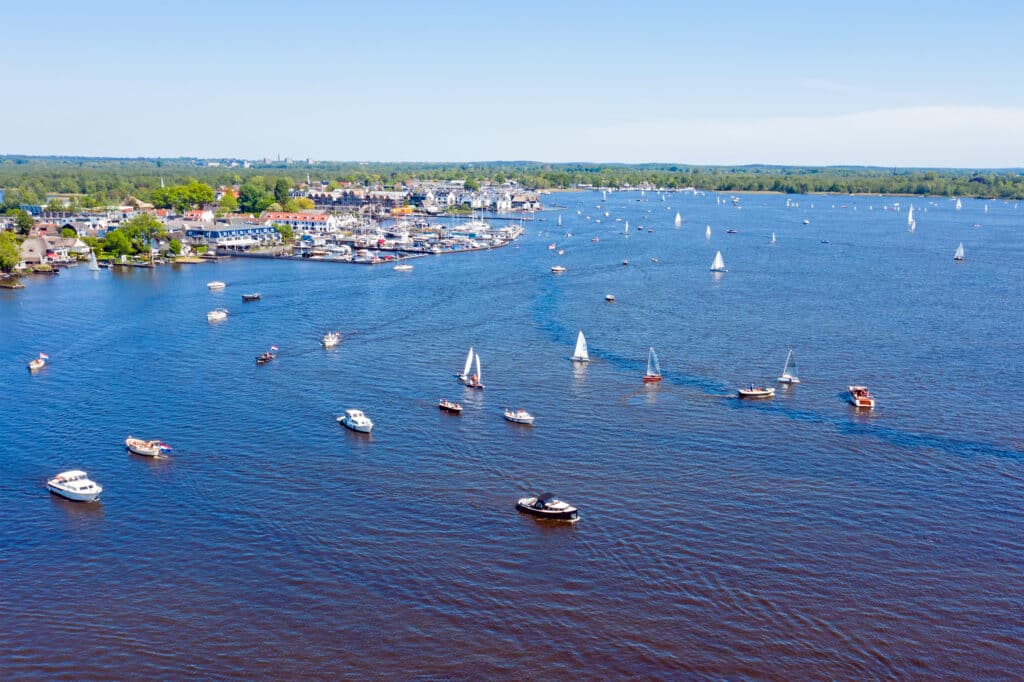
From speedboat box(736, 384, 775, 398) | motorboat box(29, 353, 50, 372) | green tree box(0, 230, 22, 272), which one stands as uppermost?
green tree box(0, 230, 22, 272)

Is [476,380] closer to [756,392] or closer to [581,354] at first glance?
[581,354]

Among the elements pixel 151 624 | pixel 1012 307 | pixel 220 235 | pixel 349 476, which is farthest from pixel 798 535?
pixel 220 235

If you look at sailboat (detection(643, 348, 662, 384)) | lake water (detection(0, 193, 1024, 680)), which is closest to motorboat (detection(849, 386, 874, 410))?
lake water (detection(0, 193, 1024, 680))

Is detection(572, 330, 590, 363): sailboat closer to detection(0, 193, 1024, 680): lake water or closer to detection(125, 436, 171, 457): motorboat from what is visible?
detection(0, 193, 1024, 680): lake water

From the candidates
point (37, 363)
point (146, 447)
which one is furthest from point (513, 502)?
point (37, 363)

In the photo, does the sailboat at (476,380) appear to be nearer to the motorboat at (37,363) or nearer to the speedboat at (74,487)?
the speedboat at (74,487)
